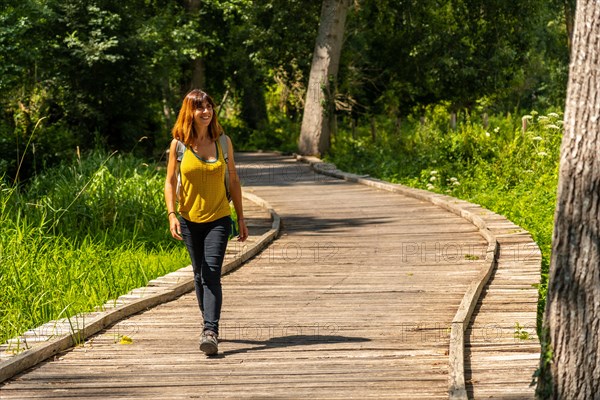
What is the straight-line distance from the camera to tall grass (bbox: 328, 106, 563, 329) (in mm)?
17000

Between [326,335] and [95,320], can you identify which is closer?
[326,335]

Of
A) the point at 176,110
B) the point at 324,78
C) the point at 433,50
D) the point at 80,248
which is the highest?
the point at 433,50

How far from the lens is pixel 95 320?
825 centimetres

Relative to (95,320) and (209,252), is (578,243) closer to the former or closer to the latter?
(209,252)

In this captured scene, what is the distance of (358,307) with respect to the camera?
30.8 ft

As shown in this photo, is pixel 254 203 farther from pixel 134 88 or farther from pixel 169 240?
pixel 134 88

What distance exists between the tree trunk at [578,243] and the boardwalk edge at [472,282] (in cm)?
59

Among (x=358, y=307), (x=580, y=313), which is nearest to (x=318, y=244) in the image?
(x=358, y=307)

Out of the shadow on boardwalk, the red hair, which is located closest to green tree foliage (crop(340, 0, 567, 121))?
the shadow on boardwalk

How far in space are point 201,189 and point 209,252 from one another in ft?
1.47

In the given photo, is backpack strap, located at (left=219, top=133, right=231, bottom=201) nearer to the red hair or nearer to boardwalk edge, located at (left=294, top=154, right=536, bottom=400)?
the red hair

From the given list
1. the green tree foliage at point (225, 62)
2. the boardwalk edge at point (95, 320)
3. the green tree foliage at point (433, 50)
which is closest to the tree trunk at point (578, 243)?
the boardwalk edge at point (95, 320)

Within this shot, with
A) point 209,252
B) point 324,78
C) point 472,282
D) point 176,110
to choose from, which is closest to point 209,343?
point 209,252

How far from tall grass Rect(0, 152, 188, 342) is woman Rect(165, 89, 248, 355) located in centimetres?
101
